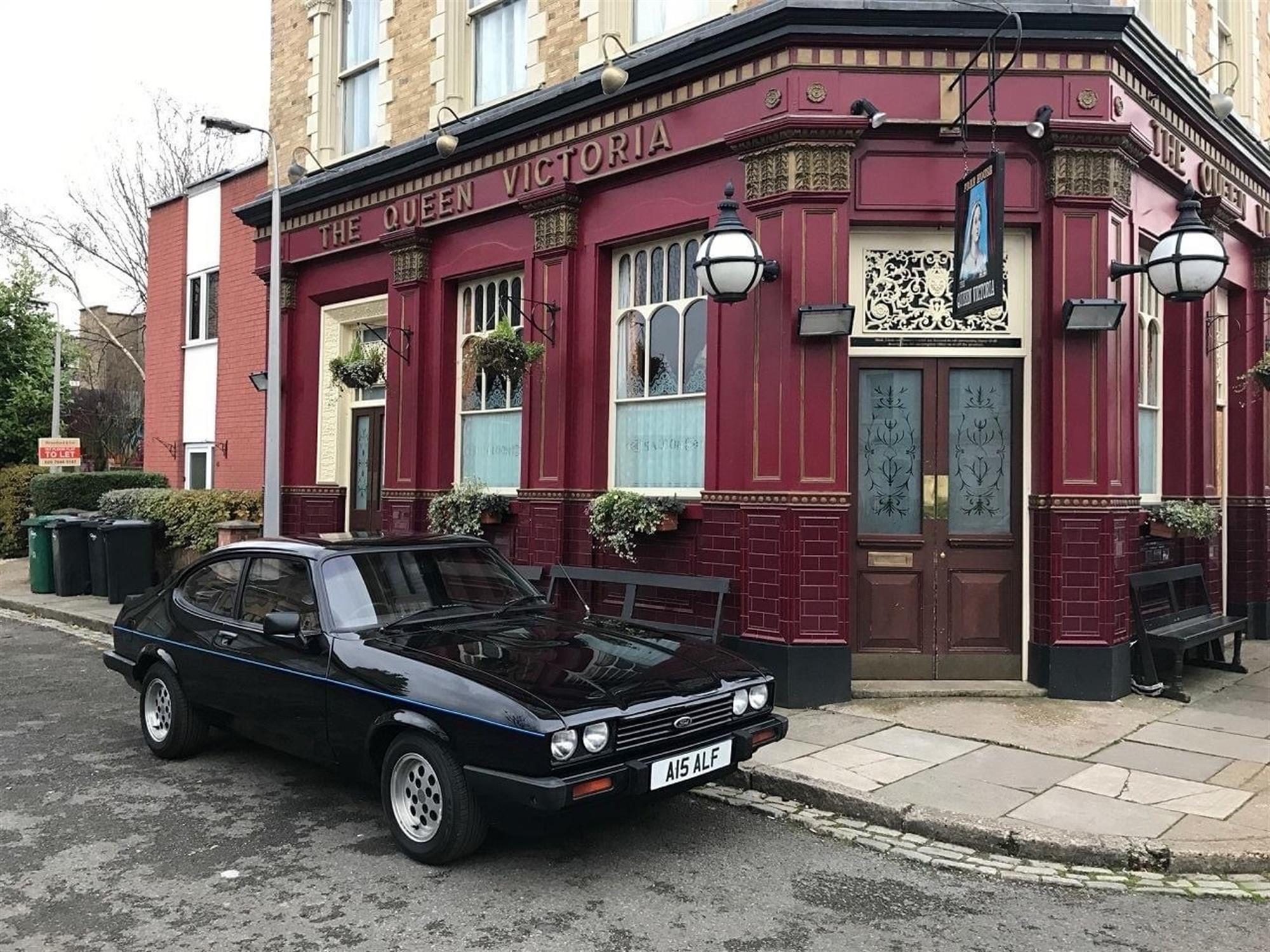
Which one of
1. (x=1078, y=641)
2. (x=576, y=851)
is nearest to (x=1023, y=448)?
(x=1078, y=641)

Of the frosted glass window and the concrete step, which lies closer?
the concrete step

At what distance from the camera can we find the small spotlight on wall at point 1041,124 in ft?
25.2

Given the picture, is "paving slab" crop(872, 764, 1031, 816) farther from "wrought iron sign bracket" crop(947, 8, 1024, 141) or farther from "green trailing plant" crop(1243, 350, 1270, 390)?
"green trailing plant" crop(1243, 350, 1270, 390)

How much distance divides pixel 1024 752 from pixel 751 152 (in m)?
4.95

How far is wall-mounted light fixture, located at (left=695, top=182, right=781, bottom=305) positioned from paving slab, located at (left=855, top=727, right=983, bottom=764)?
3.36 m

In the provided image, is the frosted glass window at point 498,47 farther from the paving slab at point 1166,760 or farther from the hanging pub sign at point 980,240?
the paving slab at point 1166,760

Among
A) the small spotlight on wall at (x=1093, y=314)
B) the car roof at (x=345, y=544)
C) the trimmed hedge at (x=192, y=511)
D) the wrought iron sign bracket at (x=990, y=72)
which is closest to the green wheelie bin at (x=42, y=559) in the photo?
the trimmed hedge at (x=192, y=511)

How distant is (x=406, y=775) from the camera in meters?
4.78

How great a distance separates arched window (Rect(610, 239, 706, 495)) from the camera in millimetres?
9062

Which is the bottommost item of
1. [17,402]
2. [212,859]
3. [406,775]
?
[212,859]

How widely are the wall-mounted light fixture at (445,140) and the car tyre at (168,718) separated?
6.34 m

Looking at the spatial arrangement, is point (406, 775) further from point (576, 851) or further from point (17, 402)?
point (17, 402)

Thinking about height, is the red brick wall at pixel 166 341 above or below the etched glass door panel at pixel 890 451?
above

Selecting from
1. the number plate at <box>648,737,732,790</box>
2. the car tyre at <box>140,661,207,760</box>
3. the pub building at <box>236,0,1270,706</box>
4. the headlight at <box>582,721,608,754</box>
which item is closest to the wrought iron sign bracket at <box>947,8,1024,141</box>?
the pub building at <box>236,0,1270,706</box>
